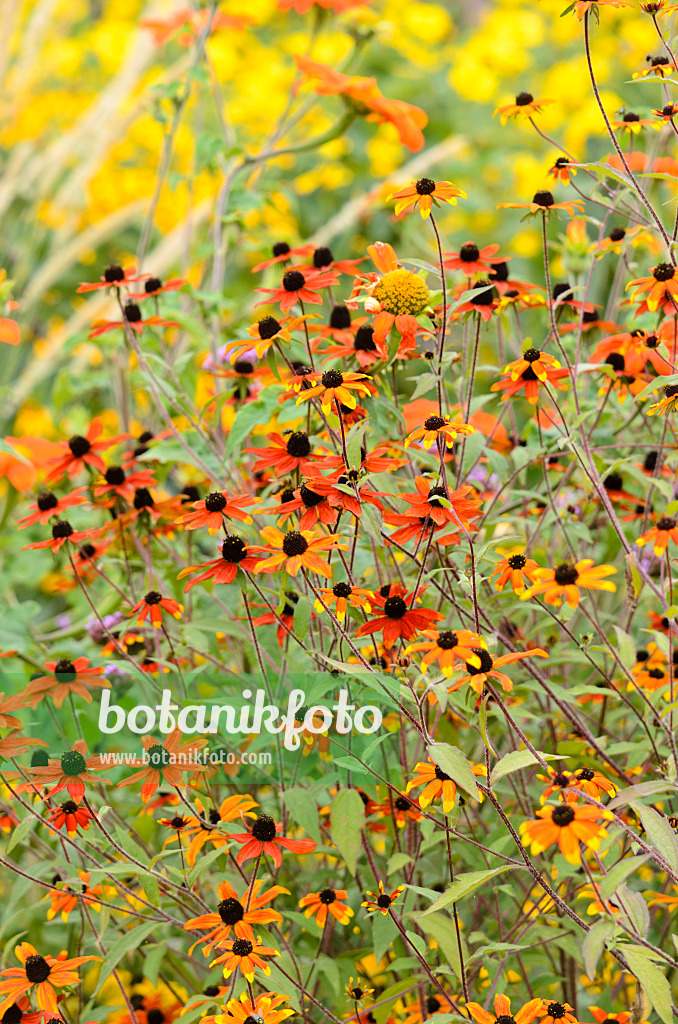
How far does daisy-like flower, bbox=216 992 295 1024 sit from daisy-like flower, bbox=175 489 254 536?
0.34m

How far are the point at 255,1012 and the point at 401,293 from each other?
55cm

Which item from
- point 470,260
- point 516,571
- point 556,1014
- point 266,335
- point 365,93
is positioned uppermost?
point 365,93

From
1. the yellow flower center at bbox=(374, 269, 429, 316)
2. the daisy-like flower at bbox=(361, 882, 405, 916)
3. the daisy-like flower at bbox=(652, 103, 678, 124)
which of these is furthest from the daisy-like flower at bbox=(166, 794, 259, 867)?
the daisy-like flower at bbox=(652, 103, 678, 124)

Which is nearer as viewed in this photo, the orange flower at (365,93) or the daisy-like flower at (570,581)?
the daisy-like flower at (570,581)

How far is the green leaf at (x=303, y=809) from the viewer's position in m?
0.75

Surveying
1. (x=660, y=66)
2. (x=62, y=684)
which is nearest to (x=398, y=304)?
(x=660, y=66)

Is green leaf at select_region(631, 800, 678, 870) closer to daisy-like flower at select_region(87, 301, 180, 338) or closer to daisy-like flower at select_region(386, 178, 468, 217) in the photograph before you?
daisy-like flower at select_region(386, 178, 468, 217)

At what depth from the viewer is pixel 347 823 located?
0.72 m

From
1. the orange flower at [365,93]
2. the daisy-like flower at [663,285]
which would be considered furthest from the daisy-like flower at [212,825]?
the orange flower at [365,93]

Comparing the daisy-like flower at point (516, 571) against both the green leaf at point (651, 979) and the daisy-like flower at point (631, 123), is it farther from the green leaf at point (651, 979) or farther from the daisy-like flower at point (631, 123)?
the daisy-like flower at point (631, 123)

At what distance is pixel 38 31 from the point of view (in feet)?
5.24

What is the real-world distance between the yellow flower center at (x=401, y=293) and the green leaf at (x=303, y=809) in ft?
1.33

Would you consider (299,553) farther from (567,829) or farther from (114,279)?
(114,279)

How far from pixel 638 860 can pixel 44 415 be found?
1624mm
